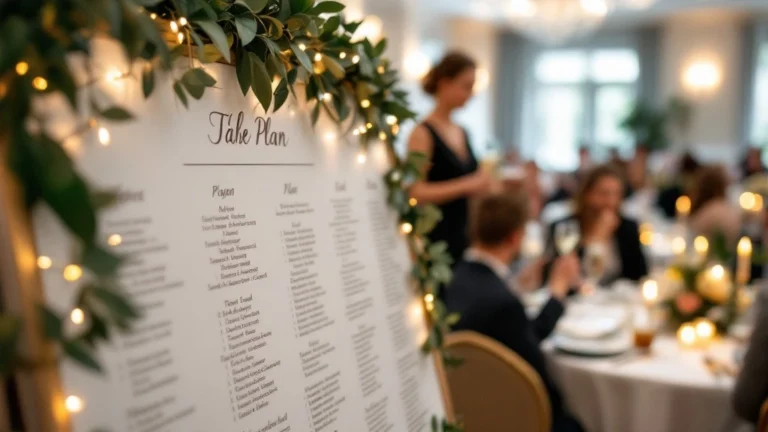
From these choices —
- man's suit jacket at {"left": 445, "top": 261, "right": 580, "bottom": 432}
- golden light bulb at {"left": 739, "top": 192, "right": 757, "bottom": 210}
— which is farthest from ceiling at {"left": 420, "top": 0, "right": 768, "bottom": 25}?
man's suit jacket at {"left": 445, "top": 261, "right": 580, "bottom": 432}

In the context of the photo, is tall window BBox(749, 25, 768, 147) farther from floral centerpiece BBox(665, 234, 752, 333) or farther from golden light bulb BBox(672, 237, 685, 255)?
floral centerpiece BBox(665, 234, 752, 333)

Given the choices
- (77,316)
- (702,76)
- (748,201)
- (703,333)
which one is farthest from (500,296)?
(702,76)

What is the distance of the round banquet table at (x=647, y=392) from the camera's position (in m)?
2.15

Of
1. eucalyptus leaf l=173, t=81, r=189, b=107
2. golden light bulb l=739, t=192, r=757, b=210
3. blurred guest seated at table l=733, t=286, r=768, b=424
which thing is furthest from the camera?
golden light bulb l=739, t=192, r=757, b=210

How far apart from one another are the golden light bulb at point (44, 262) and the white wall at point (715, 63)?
11.2 meters

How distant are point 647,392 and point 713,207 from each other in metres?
2.54

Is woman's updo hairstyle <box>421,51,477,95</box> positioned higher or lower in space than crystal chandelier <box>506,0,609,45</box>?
lower

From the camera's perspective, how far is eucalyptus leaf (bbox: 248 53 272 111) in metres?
0.98

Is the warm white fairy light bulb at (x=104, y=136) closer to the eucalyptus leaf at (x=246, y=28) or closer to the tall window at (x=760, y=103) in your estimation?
the eucalyptus leaf at (x=246, y=28)

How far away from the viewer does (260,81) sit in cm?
99

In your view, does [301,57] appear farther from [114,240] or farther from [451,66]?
[451,66]

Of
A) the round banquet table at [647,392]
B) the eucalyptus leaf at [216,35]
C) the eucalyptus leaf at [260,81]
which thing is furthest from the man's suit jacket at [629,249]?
the eucalyptus leaf at [216,35]

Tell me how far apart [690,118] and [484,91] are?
3296 mm

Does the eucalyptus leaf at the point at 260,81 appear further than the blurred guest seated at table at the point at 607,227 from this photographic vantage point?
No
